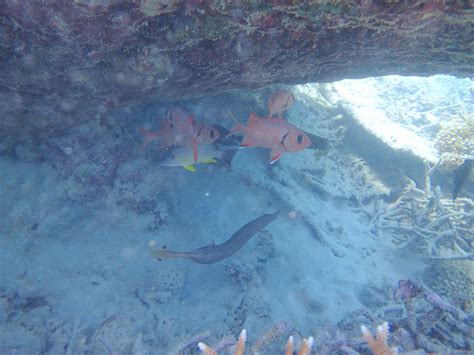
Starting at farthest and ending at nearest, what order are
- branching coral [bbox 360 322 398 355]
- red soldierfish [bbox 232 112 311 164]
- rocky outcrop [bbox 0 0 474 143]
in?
red soldierfish [bbox 232 112 311 164] → rocky outcrop [bbox 0 0 474 143] → branching coral [bbox 360 322 398 355]

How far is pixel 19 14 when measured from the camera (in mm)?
2725

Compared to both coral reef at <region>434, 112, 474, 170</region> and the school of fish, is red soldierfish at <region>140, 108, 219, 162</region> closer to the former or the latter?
the school of fish

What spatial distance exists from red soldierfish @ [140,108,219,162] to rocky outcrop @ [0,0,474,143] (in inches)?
14.4

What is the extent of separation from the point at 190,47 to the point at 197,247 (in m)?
3.51

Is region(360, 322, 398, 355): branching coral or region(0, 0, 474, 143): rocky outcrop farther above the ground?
region(0, 0, 474, 143): rocky outcrop

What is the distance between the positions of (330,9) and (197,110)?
4059 millimetres

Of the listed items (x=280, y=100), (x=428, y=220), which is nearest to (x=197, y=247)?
(x=280, y=100)

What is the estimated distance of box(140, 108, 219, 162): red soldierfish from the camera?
14.3 ft

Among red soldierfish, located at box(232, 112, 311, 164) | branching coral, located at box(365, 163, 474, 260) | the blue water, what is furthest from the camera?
branching coral, located at box(365, 163, 474, 260)

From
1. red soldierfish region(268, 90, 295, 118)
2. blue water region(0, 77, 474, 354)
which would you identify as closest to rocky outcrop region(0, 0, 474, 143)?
red soldierfish region(268, 90, 295, 118)

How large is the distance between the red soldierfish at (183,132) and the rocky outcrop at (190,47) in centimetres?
37

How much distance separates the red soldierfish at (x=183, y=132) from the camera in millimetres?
4355

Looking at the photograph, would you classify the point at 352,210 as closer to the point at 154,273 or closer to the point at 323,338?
the point at 323,338

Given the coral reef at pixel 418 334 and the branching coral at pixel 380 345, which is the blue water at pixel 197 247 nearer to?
the coral reef at pixel 418 334
